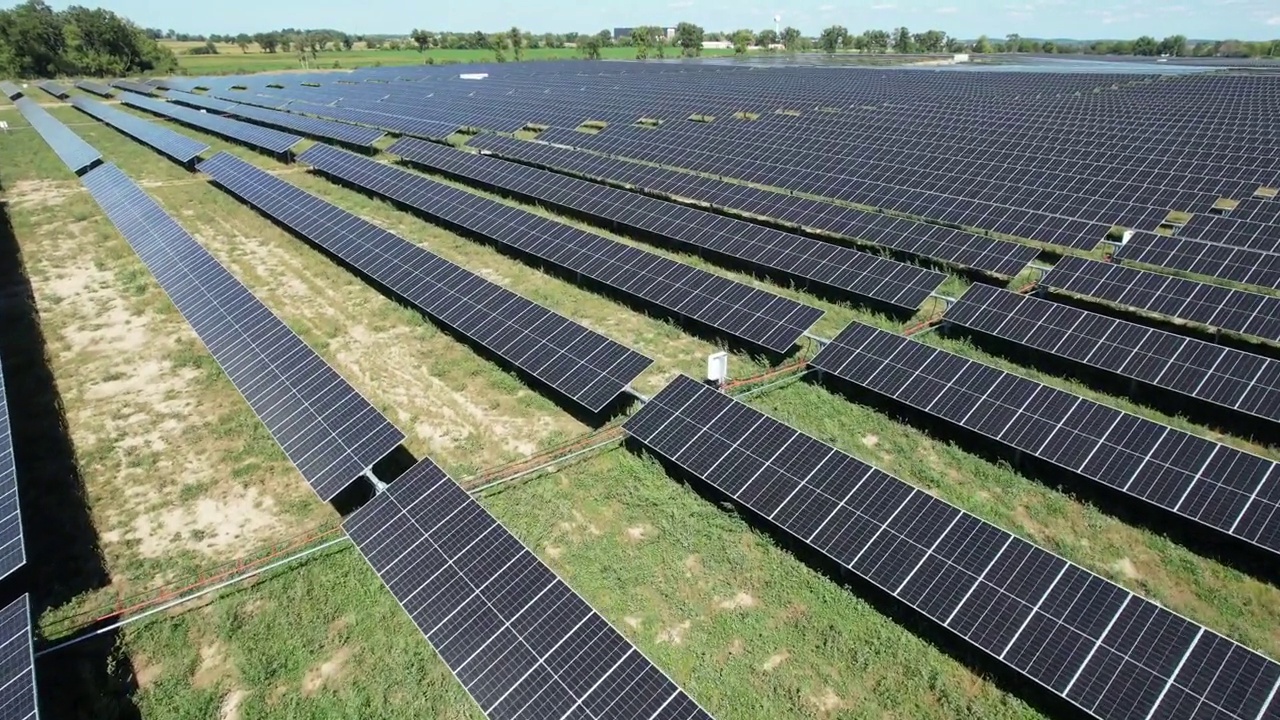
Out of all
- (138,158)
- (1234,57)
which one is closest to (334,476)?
(138,158)

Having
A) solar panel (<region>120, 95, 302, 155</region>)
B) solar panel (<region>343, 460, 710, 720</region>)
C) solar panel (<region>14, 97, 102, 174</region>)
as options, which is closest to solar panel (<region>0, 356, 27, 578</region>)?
solar panel (<region>343, 460, 710, 720</region>)

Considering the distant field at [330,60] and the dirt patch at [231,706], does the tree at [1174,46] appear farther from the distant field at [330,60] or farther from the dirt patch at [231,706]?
the dirt patch at [231,706]

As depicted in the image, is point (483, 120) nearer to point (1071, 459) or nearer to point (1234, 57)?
point (1071, 459)

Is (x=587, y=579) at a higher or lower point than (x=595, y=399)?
lower

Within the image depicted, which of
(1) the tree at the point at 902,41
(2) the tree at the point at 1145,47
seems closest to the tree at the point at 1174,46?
(2) the tree at the point at 1145,47

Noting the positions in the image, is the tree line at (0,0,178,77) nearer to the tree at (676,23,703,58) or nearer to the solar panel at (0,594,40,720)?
the tree at (676,23,703,58)
